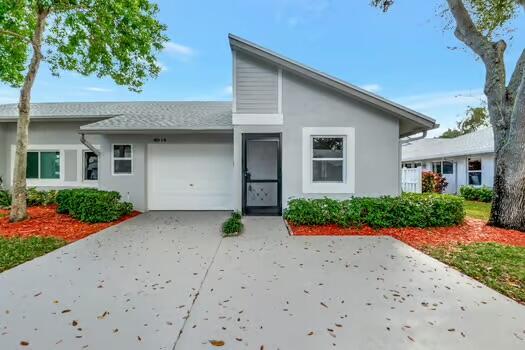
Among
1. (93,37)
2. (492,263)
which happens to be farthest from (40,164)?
(492,263)

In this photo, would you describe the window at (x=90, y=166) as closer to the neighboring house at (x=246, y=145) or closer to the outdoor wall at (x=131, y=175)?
the neighboring house at (x=246, y=145)

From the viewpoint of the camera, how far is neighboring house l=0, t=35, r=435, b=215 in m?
8.38

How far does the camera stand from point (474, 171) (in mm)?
16359

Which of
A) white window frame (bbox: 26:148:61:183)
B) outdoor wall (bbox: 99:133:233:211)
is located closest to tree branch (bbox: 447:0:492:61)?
outdoor wall (bbox: 99:133:233:211)

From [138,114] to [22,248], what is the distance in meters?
6.98

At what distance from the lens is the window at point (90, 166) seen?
11.4m

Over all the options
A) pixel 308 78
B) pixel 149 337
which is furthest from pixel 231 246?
pixel 308 78

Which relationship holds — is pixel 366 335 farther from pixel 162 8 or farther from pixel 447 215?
pixel 162 8

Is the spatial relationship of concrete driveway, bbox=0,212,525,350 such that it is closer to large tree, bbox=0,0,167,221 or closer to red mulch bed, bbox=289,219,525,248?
red mulch bed, bbox=289,219,525,248

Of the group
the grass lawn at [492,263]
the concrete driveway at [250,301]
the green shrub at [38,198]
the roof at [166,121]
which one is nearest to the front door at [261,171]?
the roof at [166,121]

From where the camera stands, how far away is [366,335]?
2713 millimetres

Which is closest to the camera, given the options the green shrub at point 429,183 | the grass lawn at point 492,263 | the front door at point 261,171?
the grass lawn at point 492,263

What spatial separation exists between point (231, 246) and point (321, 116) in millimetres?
4836

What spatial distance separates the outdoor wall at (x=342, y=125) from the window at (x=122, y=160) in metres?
5.73
